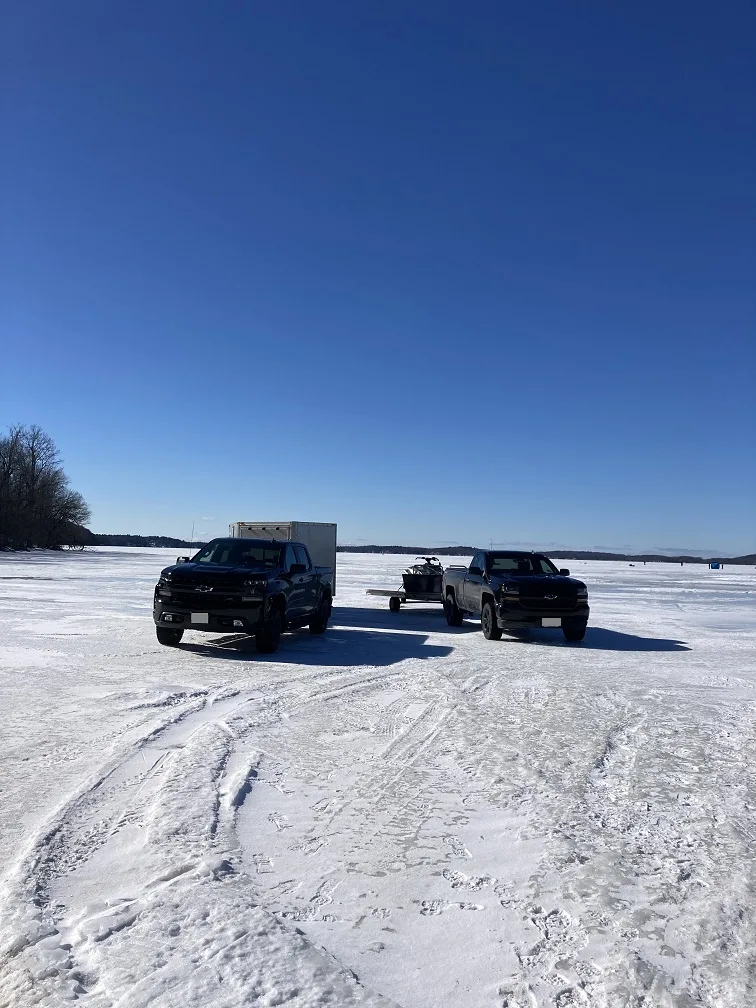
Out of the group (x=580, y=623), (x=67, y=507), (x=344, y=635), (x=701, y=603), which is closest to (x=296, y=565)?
(x=344, y=635)

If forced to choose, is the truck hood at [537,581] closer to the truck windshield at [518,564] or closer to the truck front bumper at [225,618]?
the truck windshield at [518,564]

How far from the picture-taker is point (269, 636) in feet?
39.2

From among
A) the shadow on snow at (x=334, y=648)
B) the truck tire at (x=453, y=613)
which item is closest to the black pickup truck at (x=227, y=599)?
the shadow on snow at (x=334, y=648)

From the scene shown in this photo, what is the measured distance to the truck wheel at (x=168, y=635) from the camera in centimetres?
1237

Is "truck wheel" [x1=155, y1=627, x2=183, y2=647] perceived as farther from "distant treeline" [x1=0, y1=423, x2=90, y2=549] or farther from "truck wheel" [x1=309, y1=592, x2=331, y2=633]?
"distant treeline" [x1=0, y1=423, x2=90, y2=549]

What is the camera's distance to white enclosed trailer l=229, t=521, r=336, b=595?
789 inches

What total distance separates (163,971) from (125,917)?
50cm

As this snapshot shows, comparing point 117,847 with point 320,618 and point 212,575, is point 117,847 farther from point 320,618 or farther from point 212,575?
point 320,618

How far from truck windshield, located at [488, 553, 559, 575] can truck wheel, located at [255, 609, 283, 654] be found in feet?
A: 17.7

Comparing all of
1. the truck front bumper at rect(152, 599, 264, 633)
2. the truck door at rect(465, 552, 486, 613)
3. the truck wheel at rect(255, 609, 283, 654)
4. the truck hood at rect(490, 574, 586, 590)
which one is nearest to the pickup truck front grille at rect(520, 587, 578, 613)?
the truck hood at rect(490, 574, 586, 590)

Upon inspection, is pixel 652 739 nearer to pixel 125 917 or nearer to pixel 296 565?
pixel 125 917

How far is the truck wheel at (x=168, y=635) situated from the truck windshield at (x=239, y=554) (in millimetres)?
1294

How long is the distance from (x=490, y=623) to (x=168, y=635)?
19.6 ft

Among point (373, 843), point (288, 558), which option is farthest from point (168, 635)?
point (373, 843)
